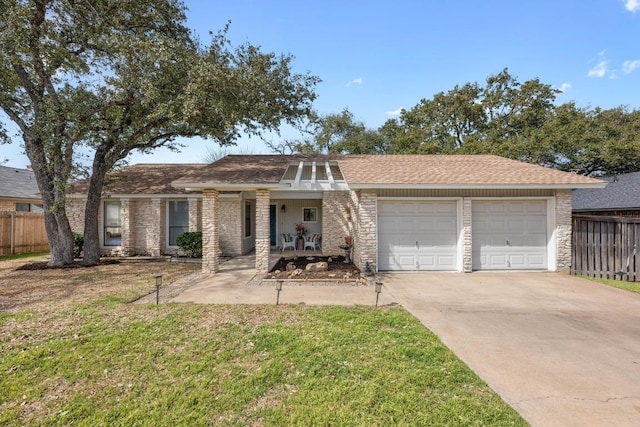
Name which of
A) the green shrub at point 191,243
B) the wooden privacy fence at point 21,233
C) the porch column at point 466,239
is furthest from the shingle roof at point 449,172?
the wooden privacy fence at point 21,233

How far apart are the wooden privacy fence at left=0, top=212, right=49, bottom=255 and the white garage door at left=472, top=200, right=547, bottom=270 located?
19807 millimetres

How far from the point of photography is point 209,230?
9539mm

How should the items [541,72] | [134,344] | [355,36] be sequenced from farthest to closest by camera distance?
[541,72]
[355,36]
[134,344]

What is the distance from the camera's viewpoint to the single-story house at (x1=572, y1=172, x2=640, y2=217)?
13.5 metres

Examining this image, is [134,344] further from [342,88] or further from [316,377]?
[342,88]

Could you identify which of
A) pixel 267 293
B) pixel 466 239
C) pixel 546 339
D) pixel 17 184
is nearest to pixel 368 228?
pixel 466 239

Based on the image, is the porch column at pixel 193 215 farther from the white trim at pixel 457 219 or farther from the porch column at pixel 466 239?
the porch column at pixel 466 239

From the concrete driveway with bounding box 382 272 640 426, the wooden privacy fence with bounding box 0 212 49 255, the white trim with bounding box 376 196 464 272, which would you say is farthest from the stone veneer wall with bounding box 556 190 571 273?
the wooden privacy fence with bounding box 0 212 49 255

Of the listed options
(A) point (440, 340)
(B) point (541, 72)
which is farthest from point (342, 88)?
(B) point (541, 72)

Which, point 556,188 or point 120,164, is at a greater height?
point 120,164

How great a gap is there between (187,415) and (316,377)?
4.60ft

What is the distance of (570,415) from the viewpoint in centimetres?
291

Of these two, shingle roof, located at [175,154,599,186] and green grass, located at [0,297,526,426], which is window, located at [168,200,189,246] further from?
green grass, located at [0,297,526,426]

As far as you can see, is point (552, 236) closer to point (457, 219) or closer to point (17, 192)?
point (457, 219)
